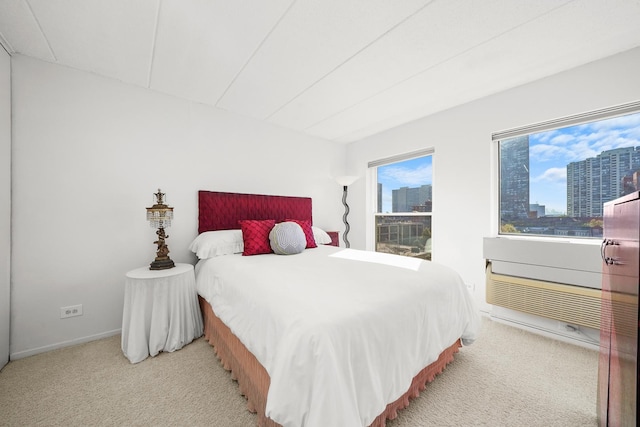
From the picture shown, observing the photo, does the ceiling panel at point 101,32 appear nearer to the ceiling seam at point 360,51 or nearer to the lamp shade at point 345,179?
the ceiling seam at point 360,51

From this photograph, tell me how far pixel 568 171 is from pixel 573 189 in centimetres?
18

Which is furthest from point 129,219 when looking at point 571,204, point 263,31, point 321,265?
point 571,204

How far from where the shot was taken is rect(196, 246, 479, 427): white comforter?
93 centimetres

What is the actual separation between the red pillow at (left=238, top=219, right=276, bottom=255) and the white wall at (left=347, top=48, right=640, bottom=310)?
2106mm

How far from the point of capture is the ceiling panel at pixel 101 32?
1.46m

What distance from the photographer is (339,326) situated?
102 centimetres

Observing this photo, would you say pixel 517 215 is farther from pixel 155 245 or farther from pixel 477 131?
pixel 155 245

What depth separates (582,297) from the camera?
1977 millimetres

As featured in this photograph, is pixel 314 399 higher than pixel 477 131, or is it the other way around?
pixel 477 131

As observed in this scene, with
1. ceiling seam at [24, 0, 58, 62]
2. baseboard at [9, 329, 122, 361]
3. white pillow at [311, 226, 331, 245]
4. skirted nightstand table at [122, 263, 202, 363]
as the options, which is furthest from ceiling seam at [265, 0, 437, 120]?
baseboard at [9, 329, 122, 361]

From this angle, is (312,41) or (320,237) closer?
(312,41)

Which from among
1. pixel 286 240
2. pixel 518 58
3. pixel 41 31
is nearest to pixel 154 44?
pixel 41 31

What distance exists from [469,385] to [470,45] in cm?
238

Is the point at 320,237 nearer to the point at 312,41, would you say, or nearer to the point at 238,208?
the point at 238,208
